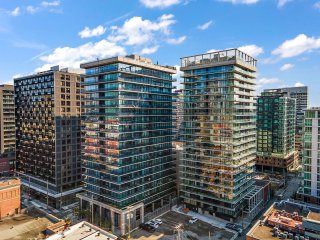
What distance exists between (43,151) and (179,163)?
6391 cm

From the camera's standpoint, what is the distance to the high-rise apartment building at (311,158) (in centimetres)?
9856

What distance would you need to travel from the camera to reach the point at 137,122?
90.7 metres

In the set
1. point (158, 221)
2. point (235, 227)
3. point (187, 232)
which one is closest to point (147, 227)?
point (158, 221)

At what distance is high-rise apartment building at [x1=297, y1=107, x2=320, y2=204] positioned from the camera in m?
98.6

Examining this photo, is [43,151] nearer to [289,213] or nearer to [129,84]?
[129,84]

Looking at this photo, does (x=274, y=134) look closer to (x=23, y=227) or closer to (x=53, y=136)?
(x=53, y=136)

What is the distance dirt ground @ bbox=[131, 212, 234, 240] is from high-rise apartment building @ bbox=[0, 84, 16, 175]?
11171 centimetres

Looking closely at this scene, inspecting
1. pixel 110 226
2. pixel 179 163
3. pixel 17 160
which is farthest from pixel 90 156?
pixel 17 160

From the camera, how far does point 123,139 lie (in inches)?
3349

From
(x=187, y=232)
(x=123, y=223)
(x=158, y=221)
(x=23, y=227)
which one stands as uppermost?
(x=23, y=227)

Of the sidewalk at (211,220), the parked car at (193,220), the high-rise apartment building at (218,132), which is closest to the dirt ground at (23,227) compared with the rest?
the parked car at (193,220)

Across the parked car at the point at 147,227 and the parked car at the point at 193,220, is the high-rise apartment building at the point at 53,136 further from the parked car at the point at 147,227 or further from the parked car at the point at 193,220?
the parked car at the point at 193,220

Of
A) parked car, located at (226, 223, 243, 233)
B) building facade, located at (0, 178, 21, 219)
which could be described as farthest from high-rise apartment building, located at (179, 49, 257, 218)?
building facade, located at (0, 178, 21, 219)

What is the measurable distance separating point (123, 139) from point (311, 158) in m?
72.5
